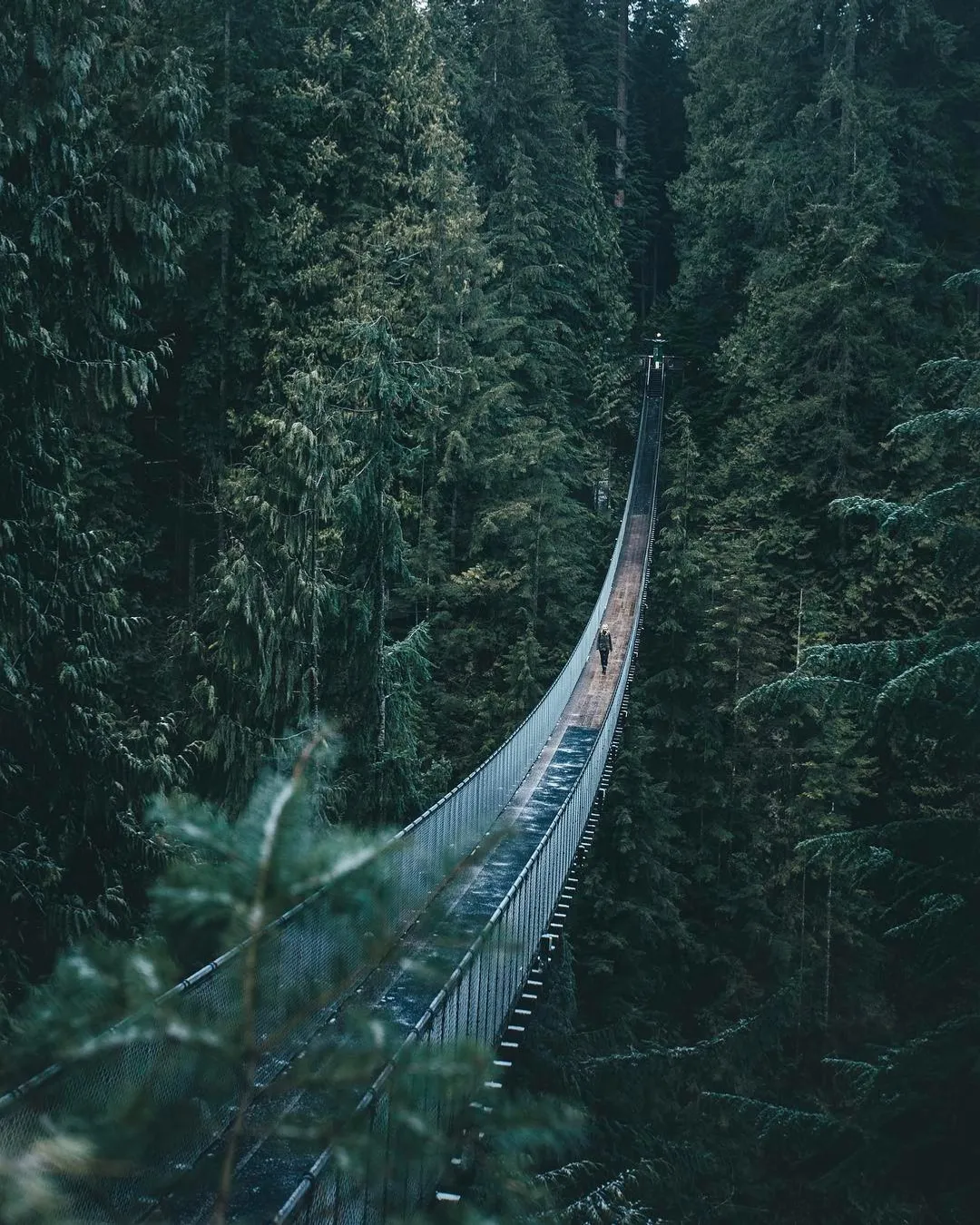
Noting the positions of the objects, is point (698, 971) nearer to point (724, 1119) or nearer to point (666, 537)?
point (724, 1119)

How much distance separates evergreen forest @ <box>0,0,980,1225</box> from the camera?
782cm

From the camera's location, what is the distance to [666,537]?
2239 cm

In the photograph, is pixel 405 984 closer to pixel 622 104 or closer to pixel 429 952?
pixel 429 952

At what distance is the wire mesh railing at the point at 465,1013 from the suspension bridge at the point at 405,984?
18 mm

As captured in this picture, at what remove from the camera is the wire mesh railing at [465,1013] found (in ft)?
8.61

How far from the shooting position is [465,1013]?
6.62 metres

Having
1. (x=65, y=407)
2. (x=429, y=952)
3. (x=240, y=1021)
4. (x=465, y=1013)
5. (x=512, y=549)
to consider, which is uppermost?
(x=512, y=549)

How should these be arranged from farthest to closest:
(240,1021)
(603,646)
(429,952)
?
(603,646) < (429,952) < (240,1021)

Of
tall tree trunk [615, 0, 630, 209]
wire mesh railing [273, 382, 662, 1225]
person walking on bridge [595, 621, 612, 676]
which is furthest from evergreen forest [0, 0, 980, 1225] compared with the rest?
tall tree trunk [615, 0, 630, 209]

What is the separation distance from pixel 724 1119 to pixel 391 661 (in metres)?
7.60

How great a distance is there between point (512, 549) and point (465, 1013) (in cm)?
1632

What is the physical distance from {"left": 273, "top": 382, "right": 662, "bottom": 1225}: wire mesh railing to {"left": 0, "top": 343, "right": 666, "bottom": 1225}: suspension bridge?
0.7 inches

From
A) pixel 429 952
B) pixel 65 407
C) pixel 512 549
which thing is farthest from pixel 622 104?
pixel 429 952

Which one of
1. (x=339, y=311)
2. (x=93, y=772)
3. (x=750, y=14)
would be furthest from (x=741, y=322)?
(x=93, y=772)
